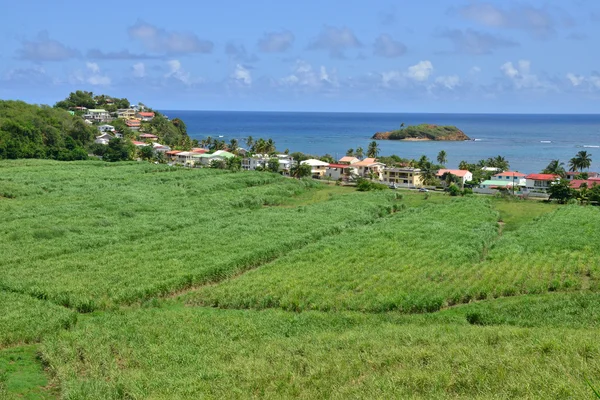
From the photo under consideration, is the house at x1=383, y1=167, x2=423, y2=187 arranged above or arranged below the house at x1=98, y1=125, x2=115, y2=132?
below

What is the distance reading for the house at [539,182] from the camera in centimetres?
7144

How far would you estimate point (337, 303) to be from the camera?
24.7 m

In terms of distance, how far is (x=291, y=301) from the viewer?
2478 cm

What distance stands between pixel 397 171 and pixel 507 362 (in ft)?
208

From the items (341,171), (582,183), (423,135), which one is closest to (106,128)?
(341,171)

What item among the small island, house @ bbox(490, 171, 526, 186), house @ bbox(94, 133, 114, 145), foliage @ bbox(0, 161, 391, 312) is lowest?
foliage @ bbox(0, 161, 391, 312)

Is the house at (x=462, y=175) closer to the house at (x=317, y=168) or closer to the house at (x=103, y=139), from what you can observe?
the house at (x=317, y=168)

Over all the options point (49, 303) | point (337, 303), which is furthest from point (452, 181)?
point (49, 303)

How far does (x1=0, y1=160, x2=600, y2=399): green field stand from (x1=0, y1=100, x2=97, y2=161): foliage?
116 feet

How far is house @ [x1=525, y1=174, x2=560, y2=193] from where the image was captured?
234ft

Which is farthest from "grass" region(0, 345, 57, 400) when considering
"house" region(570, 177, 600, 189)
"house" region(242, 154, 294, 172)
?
"house" region(242, 154, 294, 172)

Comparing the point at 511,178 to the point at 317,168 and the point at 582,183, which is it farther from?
the point at 317,168

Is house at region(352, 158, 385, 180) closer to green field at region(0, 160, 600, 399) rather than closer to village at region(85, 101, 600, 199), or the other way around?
village at region(85, 101, 600, 199)

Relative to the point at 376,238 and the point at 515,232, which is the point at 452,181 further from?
the point at 376,238
